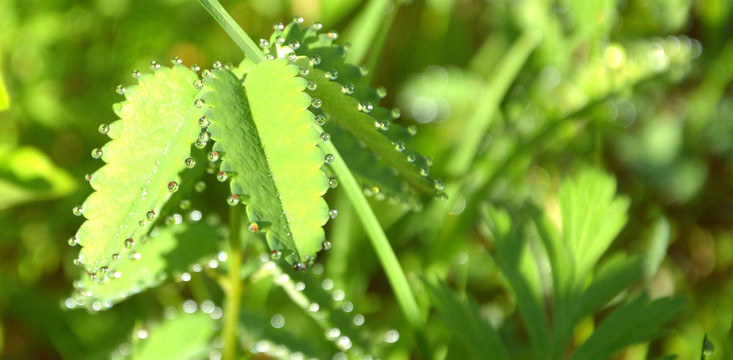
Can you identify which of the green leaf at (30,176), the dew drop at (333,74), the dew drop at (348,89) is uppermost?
the green leaf at (30,176)

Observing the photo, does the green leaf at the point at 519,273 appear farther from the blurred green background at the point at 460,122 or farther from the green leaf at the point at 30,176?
the green leaf at the point at 30,176

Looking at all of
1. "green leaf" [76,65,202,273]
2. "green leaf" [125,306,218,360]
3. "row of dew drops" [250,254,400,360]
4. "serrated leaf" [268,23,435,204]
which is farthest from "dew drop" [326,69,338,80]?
"green leaf" [125,306,218,360]

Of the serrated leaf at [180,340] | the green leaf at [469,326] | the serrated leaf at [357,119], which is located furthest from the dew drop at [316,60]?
the serrated leaf at [180,340]

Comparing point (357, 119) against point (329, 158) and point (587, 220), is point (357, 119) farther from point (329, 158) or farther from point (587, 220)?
point (587, 220)

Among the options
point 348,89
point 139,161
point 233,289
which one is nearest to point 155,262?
point 233,289

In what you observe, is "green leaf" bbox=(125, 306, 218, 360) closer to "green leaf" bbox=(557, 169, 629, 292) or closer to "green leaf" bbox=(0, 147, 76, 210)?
"green leaf" bbox=(0, 147, 76, 210)

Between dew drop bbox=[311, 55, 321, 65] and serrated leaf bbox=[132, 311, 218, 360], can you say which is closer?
dew drop bbox=[311, 55, 321, 65]

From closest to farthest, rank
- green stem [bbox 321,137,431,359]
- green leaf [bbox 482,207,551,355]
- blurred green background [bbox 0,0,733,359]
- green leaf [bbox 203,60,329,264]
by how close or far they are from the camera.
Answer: green leaf [bbox 203,60,329,264]
green stem [bbox 321,137,431,359]
green leaf [bbox 482,207,551,355]
blurred green background [bbox 0,0,733,359]
